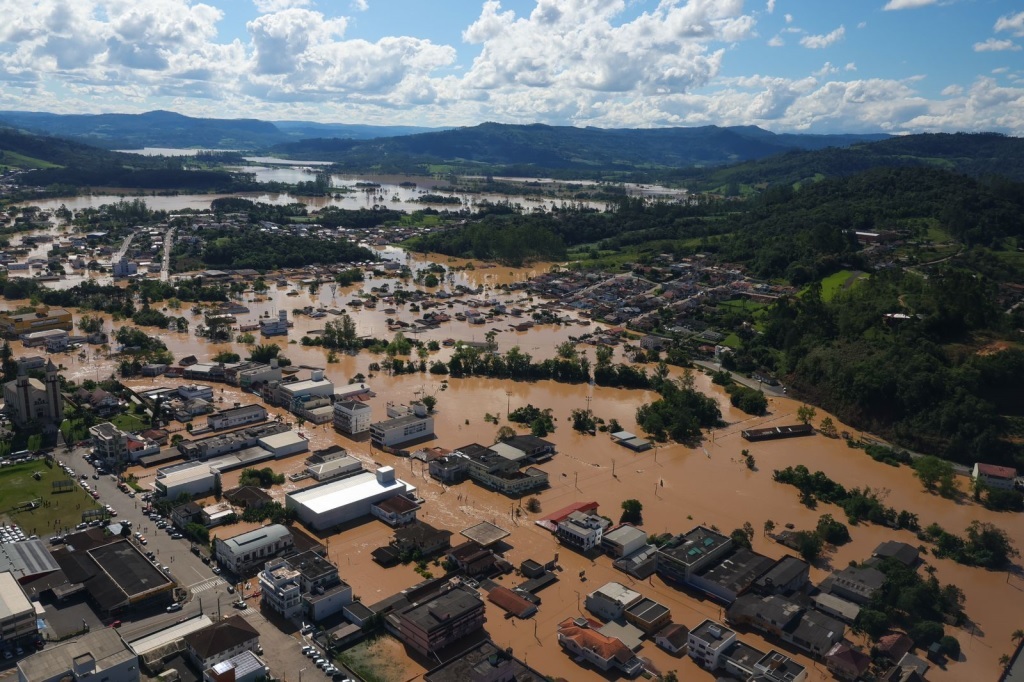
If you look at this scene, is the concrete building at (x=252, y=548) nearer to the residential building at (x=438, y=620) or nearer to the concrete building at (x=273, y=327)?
the residential building at (x=438, y=620)

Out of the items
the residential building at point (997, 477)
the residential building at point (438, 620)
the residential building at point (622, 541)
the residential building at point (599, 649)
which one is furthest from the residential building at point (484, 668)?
the residential building at point (997, 477)

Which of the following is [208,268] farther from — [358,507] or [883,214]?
[883,214]

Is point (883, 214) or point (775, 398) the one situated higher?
point (883, 214)

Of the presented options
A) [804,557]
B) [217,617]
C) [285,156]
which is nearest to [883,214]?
[804,557]

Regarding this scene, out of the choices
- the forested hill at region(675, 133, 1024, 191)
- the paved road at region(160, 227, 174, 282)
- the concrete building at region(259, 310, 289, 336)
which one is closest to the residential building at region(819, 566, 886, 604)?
the concrete building at region(259, 310, 289, 336)

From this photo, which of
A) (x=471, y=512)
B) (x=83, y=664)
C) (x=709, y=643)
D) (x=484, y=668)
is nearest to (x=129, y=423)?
(x=471, y=512)

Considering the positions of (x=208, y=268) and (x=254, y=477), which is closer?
(x=254, y=477)
